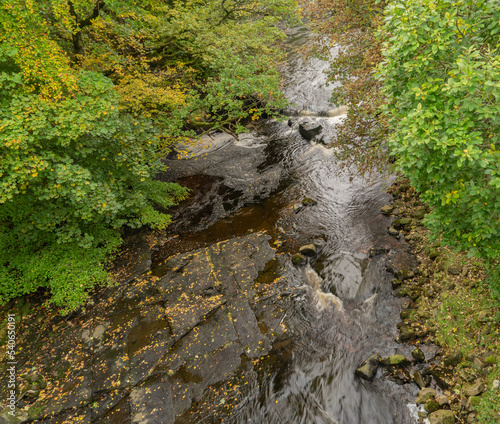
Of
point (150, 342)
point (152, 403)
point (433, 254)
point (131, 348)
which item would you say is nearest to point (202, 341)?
point (150, 342)

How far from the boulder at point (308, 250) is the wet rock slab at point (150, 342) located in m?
1.44

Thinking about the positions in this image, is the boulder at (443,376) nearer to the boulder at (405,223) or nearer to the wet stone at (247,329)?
the wet stone at (247,329)

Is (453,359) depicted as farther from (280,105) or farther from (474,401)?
(280,105)

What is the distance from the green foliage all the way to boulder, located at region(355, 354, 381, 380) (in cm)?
399

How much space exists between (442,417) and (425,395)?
55 centimetres

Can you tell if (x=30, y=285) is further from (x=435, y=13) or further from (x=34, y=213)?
(x=435, y=13)

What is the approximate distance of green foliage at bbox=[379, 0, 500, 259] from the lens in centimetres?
405

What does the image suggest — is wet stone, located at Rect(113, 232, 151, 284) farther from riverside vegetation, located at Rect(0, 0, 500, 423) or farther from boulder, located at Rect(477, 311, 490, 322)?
boulder, located at Rect(477, 311, 490, 322)

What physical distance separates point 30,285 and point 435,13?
41.4 feet

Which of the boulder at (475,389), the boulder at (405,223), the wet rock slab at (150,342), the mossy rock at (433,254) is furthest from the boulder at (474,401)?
the boulder at (405,223)

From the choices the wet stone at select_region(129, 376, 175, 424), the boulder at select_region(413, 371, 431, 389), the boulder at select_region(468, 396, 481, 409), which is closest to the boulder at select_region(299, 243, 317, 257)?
the boulder at select_region(413, 371, 431, 389)

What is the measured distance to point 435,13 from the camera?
171 inches

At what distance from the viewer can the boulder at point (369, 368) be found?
691cm

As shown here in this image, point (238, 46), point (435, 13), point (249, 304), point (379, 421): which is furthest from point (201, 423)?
point (238, 46)
